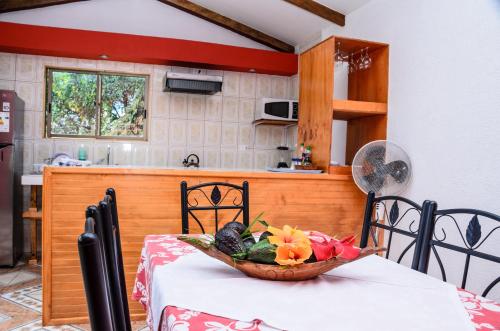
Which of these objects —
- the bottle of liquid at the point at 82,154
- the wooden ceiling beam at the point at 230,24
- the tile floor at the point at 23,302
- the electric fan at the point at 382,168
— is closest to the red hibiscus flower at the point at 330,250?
the electric fan at the point at 382,168

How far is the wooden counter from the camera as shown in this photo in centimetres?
256

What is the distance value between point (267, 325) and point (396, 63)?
270 centimetres

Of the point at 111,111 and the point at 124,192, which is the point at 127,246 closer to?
the point at 124,192

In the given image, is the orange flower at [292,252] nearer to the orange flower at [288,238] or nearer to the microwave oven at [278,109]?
the orange flower at [288,238]

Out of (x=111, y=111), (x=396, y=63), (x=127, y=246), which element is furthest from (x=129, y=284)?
(x=111, y=111)

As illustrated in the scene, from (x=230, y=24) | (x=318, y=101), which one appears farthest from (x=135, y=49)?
(x=318, y=101)

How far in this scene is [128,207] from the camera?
104 inches

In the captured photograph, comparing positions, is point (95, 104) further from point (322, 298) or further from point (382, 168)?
point (322, 298)

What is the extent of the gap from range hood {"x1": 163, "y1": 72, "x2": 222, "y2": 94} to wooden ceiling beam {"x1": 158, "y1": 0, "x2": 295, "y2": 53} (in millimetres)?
839

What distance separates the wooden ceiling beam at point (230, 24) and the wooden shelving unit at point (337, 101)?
1.89m

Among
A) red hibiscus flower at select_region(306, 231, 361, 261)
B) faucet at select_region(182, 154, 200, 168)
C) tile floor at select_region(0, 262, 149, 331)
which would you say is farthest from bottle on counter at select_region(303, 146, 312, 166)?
red hibiscus flower at select_region(306, 231, 361, 261)

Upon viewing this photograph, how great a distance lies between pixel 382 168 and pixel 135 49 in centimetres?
295

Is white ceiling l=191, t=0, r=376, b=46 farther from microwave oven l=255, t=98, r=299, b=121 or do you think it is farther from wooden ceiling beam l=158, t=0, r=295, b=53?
microwave oven l=255, t=98, r=299, b=121

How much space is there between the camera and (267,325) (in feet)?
2.77
